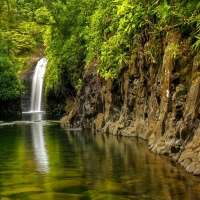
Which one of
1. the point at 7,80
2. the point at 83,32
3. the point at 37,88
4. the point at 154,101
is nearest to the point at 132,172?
the point at 154,101

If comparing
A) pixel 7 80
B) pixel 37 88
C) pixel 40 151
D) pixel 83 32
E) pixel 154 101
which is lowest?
pixel 40 151

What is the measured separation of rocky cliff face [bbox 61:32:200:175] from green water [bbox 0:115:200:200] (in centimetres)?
70

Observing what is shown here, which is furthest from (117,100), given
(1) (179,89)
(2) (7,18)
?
(2) (7,18)

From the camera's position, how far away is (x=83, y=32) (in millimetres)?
30484

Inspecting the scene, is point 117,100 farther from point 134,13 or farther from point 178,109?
point 178,109

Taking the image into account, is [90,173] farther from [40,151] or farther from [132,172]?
[40,151]

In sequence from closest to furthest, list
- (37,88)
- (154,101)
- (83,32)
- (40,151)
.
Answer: (40,151), (154,101), (83,32), (37,88)

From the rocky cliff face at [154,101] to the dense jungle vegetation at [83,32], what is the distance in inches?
23.4

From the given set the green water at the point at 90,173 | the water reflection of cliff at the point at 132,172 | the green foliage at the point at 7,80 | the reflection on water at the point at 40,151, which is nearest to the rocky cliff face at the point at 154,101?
the water reflection of cliff at the point at 132,172

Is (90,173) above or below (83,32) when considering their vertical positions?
below

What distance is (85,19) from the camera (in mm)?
33750

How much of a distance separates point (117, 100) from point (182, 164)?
1170cm

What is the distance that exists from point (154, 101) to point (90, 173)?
680 cm

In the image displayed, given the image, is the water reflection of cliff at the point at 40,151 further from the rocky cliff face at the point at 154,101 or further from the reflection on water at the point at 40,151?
the rocky cliff face at the point at 154,101
